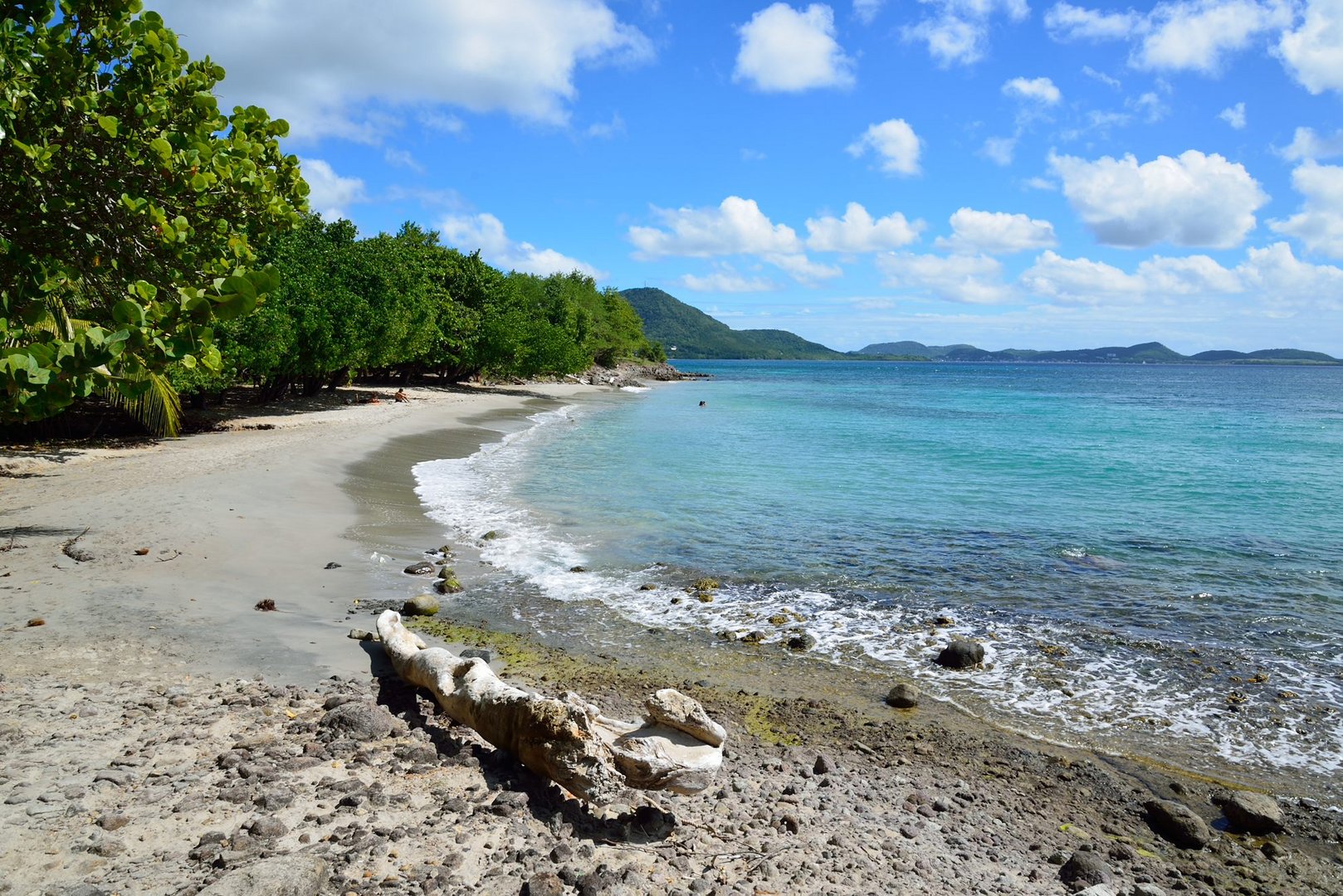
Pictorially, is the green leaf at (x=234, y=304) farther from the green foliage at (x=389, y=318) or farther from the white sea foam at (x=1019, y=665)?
the green foliage at (x=389, y=318)

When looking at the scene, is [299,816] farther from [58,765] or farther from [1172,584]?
[1172,584]

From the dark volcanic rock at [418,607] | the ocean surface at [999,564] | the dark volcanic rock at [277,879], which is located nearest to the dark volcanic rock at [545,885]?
the dark volcanic rock at [277,879]

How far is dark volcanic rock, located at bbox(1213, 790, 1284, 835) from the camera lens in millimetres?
5812

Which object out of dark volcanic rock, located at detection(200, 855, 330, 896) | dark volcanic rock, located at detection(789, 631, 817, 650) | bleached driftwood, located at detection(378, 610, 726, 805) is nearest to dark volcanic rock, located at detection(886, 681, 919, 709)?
dark volcanic rock, located at detection(789, 631, 817, 650)

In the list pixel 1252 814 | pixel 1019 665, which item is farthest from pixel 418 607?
pixel 1252 814

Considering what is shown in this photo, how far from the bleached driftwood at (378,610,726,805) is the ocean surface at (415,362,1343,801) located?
373cm

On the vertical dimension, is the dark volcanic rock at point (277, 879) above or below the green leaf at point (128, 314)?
below

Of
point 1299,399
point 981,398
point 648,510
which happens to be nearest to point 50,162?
point 648,510

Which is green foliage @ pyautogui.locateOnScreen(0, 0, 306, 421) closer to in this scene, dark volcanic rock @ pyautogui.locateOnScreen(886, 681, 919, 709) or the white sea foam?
the white sea foam

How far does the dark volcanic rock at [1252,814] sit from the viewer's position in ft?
19.1

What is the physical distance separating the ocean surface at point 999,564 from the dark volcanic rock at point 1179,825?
3.88 ft

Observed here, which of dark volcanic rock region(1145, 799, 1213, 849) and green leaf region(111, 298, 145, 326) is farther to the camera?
dark volcanic rock region(1145, 799, 1213, 849)

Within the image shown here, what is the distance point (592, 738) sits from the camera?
4.86 metres

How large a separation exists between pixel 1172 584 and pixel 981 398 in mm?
72301
